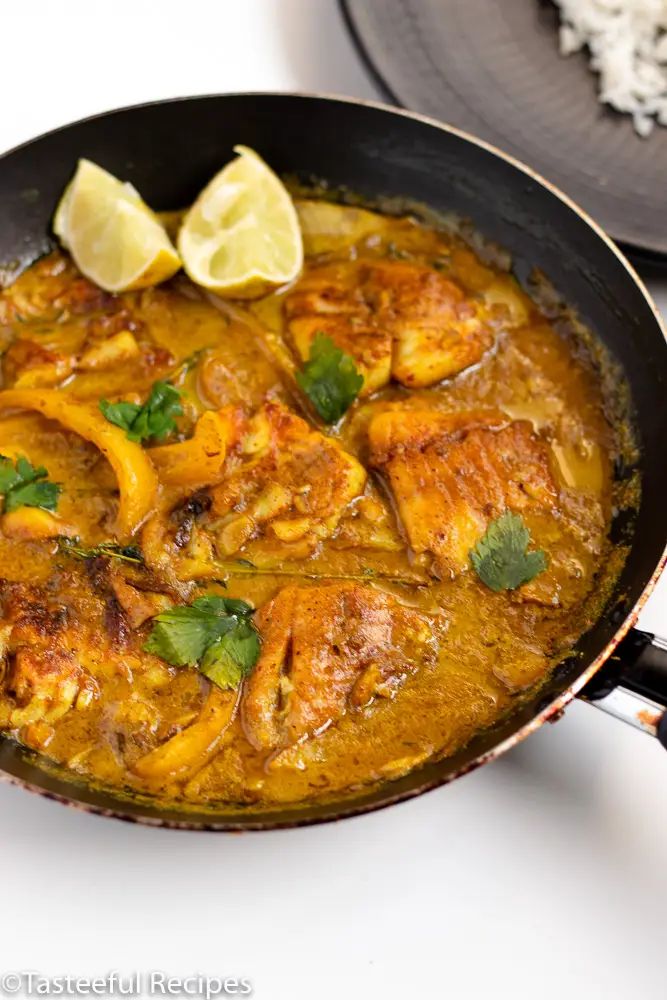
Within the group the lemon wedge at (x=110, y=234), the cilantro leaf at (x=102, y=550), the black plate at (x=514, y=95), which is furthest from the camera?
the black plate at (x=514, y=95)

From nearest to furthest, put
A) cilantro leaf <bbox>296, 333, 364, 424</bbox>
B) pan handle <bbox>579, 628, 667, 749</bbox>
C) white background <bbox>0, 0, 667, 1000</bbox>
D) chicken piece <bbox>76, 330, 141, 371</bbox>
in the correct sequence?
pan handle <bbox>579, 628, 667, 749</bbox>, white background <bbox>0, 0, 667, 1000</bbox>, cilantro leaf <bbox>296, 333, 364, 424</bbox>, chicken piece <bbox>76, 330, 141, 371</bbox>

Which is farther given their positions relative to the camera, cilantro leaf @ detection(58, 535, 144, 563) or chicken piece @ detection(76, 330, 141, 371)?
chicken piece @ detection(76, 330, 141, 371)

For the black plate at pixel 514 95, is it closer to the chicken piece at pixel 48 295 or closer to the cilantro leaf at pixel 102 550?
the chicken piece at pixel 48 295

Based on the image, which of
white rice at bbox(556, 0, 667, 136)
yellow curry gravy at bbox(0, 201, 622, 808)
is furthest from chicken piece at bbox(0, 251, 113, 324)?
Answer: white rice at bbox(556, 0, 667, 136)

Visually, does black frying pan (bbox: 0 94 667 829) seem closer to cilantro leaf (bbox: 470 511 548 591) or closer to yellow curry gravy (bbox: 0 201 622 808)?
yellow curry gravy (bbox: 0 201 622 808)

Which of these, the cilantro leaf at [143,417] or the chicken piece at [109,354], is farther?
the chicken piece at [109,354]

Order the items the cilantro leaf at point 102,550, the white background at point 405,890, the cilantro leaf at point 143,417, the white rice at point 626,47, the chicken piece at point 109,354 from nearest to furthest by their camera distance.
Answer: the white background at point 405,890
the cilantro leaf at point 102,550
the cilantro leaf at point 143,417
the chicken piece at point 109,354
the white rice at point 626,47

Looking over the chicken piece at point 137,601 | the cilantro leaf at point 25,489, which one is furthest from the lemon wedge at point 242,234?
the chicken piece at point 137,601
